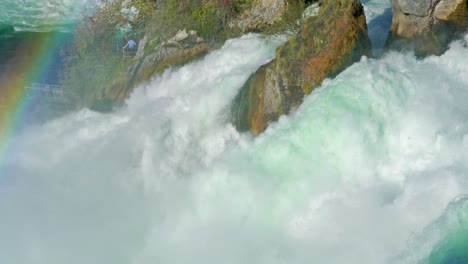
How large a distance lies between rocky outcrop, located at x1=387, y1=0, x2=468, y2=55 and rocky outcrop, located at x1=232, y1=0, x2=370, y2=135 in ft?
2.86

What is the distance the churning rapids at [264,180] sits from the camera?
10203 mm

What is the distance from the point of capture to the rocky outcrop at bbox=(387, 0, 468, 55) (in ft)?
43.3

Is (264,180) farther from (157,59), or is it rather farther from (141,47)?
(141,47)

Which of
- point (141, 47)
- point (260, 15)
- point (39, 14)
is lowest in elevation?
point (39, 14)

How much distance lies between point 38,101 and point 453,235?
16.9m

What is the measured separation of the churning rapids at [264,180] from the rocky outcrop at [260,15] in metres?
1.53

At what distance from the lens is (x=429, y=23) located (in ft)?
44.2

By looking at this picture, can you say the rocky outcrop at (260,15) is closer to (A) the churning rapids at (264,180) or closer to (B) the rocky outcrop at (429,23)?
(A) the churning rapids at (264,180)

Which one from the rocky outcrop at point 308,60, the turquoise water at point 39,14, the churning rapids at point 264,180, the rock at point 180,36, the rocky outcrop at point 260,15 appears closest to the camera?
the churning rapids at point 264,180

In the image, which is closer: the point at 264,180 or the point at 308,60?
the point at 264,180

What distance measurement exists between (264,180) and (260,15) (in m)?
6.69

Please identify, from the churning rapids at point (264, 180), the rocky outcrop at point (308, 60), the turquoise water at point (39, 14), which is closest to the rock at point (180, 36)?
the churning rapids at point (264, 180)

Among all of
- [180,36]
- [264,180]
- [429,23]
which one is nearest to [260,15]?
[180,36]

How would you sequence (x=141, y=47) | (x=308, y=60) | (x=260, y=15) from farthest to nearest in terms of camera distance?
(x=141, y=47), (x=260, y=15), (x=308, y=60)
